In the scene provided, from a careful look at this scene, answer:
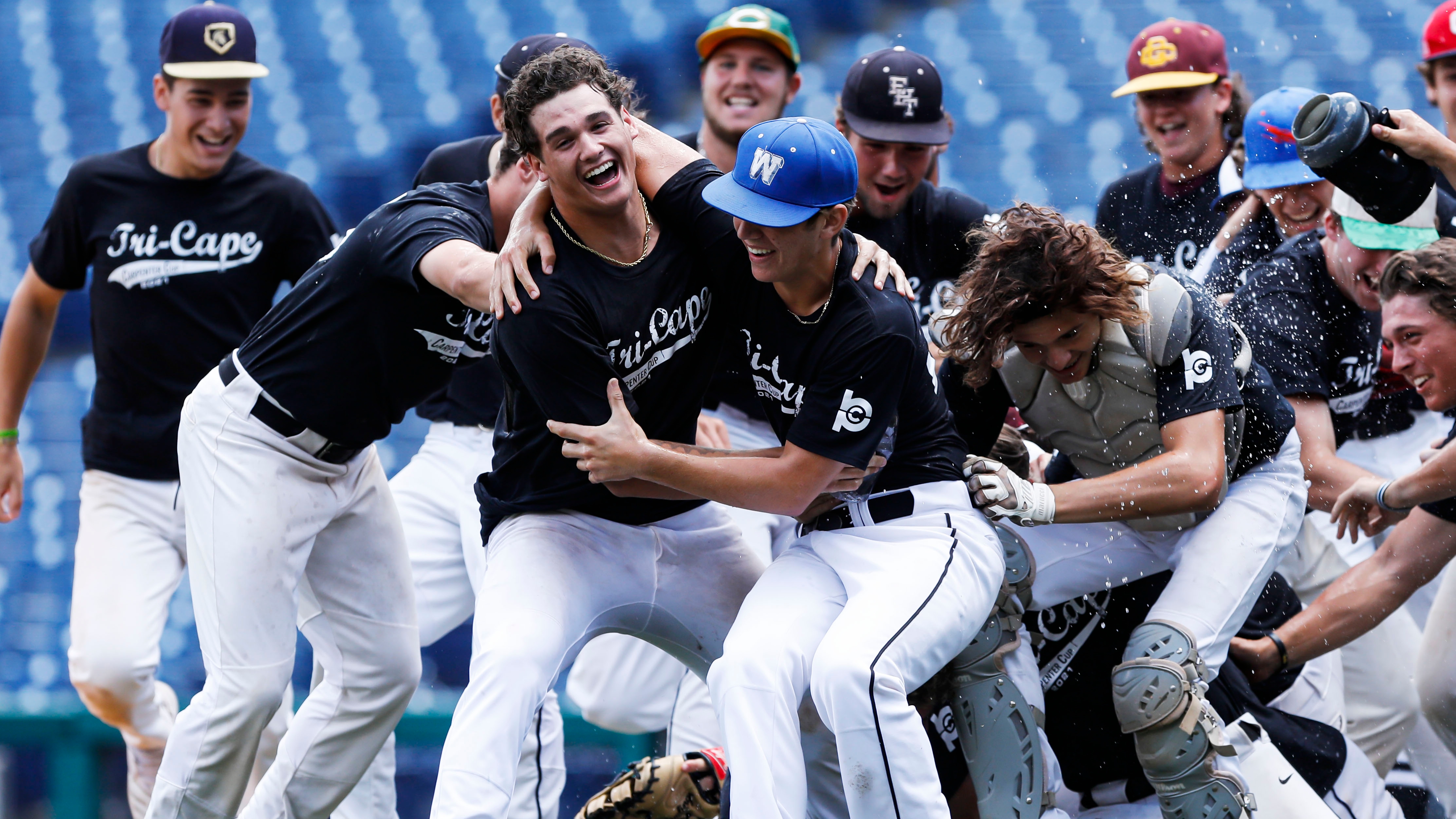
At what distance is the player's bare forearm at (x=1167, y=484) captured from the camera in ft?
9.96

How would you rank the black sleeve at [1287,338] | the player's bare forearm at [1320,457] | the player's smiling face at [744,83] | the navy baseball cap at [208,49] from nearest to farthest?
the player's bare forearm at [1320,457]
the black sleeve at [1287,338]
the navy baseball cap at [208,49]
the player's smiling face at [744,83]

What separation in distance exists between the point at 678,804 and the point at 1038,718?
0.85 meters

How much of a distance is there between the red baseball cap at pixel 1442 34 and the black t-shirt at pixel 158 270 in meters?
3.40

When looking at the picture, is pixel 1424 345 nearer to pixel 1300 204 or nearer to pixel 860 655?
pixel 1300 204

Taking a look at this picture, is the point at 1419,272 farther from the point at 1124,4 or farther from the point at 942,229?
the point at 1124,4

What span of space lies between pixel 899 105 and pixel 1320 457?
1493 millimetres

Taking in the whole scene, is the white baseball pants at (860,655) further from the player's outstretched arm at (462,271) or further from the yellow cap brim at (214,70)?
the yellow cap brim at (214,70)

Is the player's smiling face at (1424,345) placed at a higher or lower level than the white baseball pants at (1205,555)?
higher

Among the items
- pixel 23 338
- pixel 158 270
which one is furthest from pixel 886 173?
pixel 23 338

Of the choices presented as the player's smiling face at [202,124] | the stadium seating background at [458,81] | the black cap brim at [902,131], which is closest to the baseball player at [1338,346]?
the black cap brim at [902,131]

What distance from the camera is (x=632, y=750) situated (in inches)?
183

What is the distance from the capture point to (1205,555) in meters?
3.19

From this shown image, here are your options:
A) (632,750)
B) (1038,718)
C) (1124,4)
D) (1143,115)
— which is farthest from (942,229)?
(1124,4)

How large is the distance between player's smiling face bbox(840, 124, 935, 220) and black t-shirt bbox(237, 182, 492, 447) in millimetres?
1262
